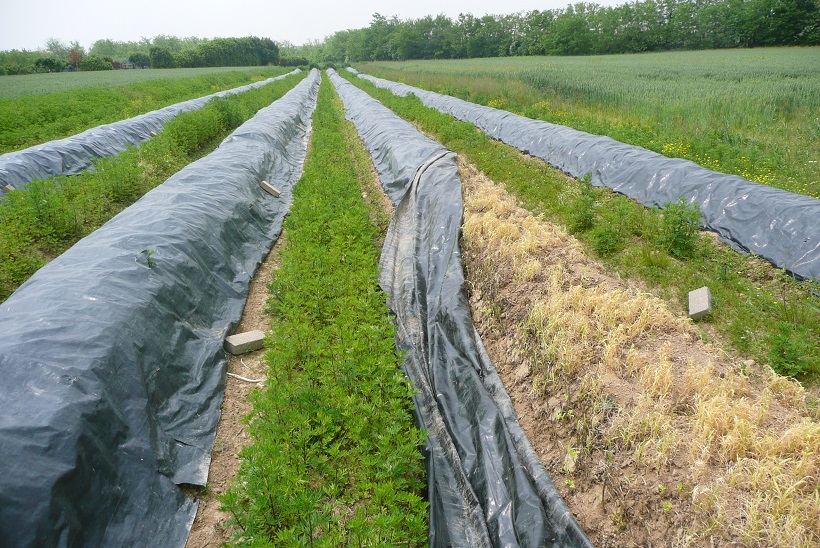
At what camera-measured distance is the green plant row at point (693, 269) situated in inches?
150

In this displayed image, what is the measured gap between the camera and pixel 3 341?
3.03 meters

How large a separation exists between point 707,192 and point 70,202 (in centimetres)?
996

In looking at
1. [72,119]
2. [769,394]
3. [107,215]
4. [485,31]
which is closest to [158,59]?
[485,31]

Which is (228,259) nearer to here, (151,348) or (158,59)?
(151,348)

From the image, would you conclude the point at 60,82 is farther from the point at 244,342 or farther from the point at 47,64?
the point at 244,342

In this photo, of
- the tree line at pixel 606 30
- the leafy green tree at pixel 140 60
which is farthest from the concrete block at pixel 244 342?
the leafy green tree at pixel 140 60

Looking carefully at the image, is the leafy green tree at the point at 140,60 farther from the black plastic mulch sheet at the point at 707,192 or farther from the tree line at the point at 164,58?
the black plastic mulch sheet at the point at 707,192

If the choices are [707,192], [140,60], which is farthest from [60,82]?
[140,60]

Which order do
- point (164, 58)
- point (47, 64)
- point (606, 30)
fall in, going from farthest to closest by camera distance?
point (164, 58)
point (606, 30)
point (47, 64)

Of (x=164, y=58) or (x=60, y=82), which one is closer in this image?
(x=60, y=82)

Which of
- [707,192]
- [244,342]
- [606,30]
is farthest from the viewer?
[606,30]

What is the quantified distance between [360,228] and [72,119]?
13.5 meters

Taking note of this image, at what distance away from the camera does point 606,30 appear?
175ft

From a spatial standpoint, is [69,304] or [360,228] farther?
[360,228]
